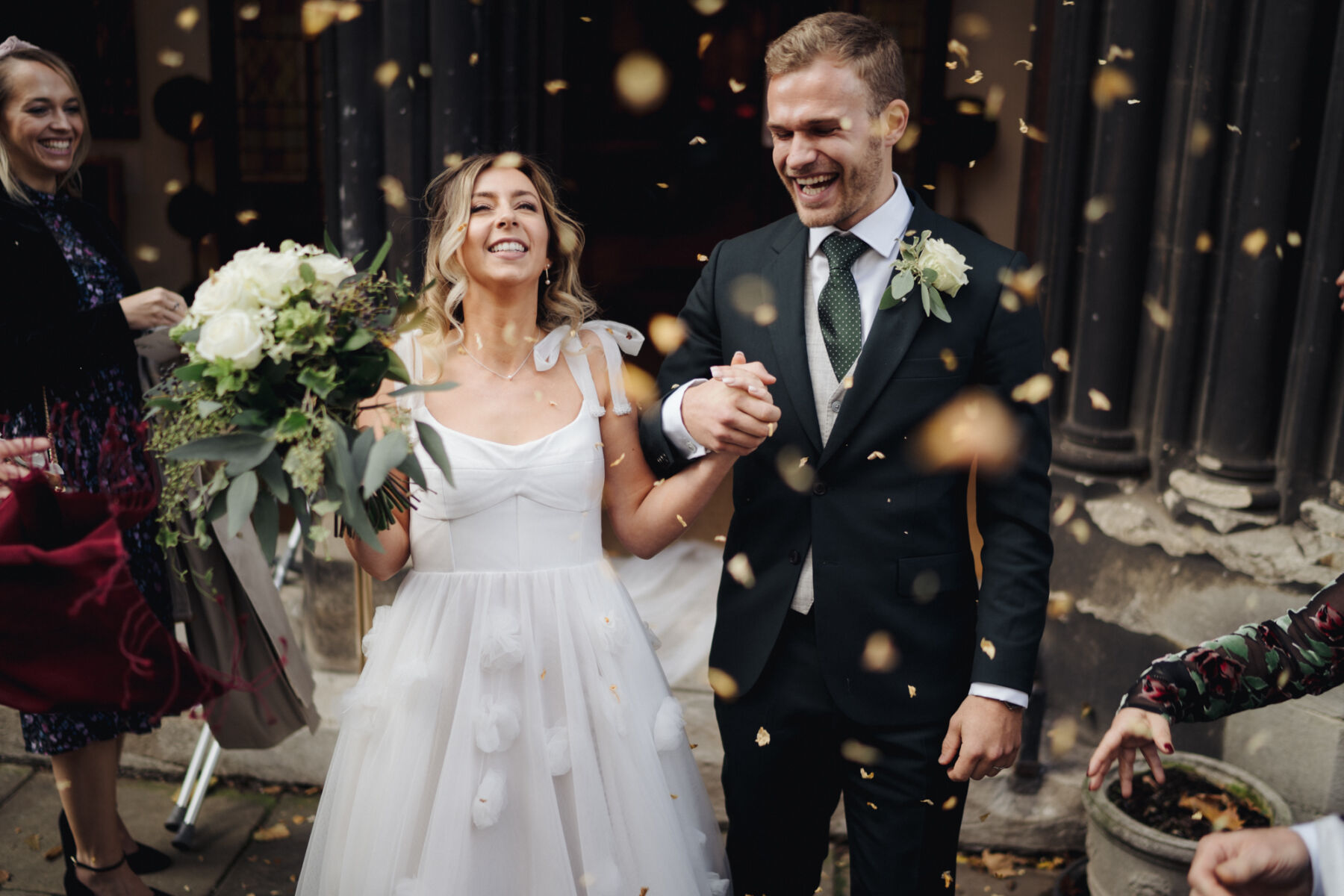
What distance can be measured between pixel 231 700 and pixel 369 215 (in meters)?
1.72

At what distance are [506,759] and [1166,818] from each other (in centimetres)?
188

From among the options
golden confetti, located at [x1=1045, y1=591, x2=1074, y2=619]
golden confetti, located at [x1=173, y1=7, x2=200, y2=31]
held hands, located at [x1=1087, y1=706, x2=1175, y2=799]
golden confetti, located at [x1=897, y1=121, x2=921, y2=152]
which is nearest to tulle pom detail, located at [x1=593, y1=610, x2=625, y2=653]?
held hands, located at [x1=1087, y1=706, x2=1175, y2=799]

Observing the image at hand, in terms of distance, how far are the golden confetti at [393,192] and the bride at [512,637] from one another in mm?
1355

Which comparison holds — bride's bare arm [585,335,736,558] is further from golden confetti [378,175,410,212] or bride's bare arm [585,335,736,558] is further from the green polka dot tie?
golden confetti [378,175,410,212]

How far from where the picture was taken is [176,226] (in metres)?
6.95

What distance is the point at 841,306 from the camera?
6.87 ft

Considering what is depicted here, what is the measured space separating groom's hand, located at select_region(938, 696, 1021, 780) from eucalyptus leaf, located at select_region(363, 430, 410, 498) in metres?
1.15

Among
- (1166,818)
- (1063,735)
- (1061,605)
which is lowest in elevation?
(1063,735)

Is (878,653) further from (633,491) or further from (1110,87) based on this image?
(1110,87)

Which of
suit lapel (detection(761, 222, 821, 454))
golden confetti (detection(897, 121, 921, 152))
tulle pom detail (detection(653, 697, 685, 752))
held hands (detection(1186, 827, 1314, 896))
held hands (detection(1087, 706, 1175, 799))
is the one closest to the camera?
held hands (detection(1186, 827, 1314, 896))

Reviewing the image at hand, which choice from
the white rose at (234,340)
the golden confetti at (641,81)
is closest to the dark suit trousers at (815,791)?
the white rose at (234,340)

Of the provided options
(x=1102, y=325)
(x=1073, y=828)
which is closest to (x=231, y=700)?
(x=1073, y=828)

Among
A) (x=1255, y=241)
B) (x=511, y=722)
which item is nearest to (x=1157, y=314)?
(x=1255, y=241)

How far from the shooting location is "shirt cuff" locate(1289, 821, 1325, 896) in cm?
141
